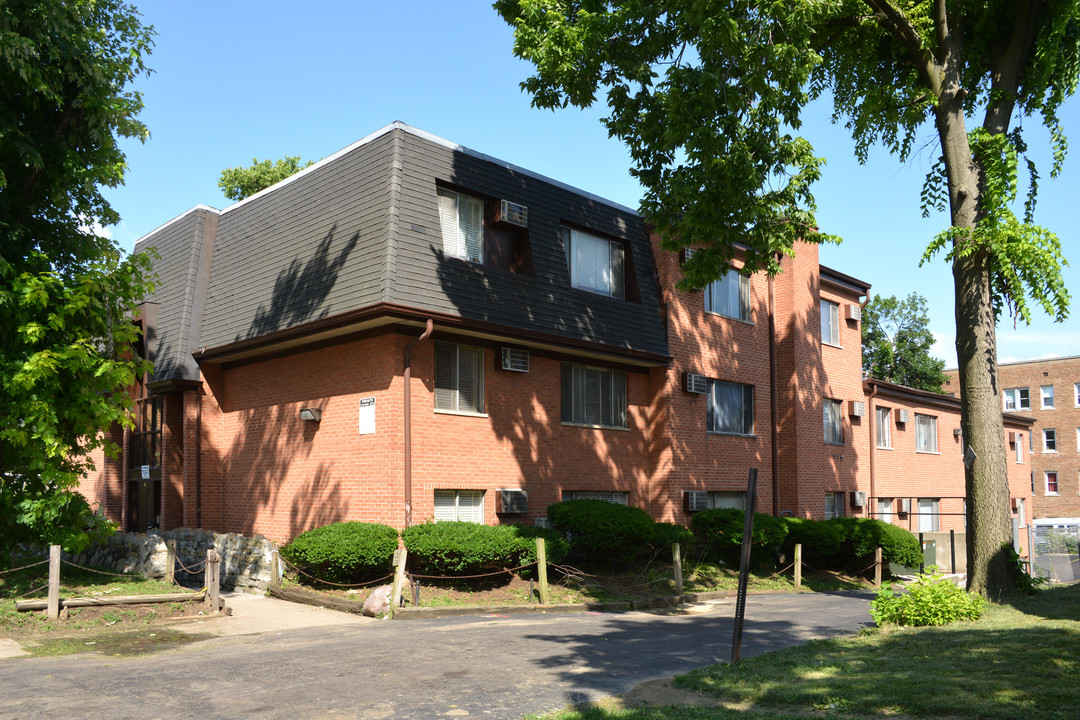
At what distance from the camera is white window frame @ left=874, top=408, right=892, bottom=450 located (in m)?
31.6

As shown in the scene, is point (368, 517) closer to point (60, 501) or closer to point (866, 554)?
point (60, 501)

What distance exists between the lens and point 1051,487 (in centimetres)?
5744

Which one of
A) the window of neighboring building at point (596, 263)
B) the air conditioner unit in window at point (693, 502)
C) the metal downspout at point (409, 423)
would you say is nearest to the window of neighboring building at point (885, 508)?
the air conditioner unit in window at point (693, 502)

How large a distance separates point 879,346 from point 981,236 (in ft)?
137

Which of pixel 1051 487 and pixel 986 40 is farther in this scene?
pixel 1051 487

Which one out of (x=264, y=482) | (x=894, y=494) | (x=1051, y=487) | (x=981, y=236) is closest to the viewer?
(x=981, y=236)

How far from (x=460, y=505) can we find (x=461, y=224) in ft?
19.1

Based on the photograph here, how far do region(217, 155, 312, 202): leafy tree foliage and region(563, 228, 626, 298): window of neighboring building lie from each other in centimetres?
2326

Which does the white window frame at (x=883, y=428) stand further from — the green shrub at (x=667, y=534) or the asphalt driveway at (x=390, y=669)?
the asphalt driveway at (x=390, y=669)

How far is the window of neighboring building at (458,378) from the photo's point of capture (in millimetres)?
17656

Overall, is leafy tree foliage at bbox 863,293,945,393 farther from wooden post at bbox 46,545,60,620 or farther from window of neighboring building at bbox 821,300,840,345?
wooden post at bbox 46,545,60,620

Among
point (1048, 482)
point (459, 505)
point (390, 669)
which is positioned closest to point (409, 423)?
point (459, 505)

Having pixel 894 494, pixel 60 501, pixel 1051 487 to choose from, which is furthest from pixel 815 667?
pixel 1051 487

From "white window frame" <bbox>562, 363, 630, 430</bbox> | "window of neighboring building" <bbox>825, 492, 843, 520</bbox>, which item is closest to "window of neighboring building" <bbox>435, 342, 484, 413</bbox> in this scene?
"white window frame" <bbox>562, 363, 630, 430</bbox>
